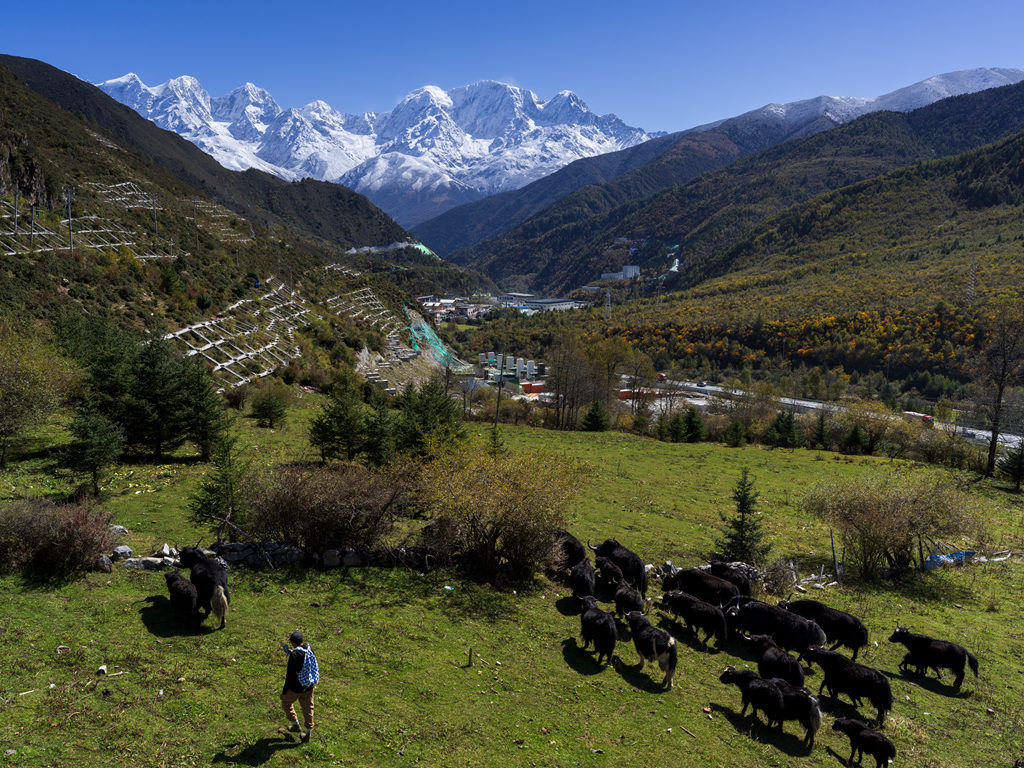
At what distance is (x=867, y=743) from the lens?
8750 mm

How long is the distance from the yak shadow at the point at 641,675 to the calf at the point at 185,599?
28.2 feet

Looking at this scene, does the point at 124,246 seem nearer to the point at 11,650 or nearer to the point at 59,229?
the point at 59,229

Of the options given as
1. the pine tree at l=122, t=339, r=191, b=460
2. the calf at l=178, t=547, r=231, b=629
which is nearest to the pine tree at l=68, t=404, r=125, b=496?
the pine tree at l=122, t=339, r=191, b=460

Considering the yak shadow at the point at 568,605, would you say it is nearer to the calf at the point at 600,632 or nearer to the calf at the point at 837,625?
the calf at the point at 600,632

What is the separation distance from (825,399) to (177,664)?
259 feet

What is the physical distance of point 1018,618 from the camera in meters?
15.5

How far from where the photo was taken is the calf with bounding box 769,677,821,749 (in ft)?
30.7

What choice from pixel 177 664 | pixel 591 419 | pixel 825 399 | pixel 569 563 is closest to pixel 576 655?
pixel 569 563

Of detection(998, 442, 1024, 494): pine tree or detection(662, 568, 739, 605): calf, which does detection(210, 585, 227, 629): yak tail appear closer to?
detection(662, 568, 739, 605): calf

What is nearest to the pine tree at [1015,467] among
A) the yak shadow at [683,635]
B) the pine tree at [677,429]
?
the pine tree at [677,429]

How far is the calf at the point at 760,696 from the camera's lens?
9539 millimetres

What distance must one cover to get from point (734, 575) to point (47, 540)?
16.9 m

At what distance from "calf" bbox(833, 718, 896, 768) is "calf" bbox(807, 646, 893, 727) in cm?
120

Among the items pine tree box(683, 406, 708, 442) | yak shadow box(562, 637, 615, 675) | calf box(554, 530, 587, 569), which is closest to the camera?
yak shadow box(562, 637, 615, 675)
